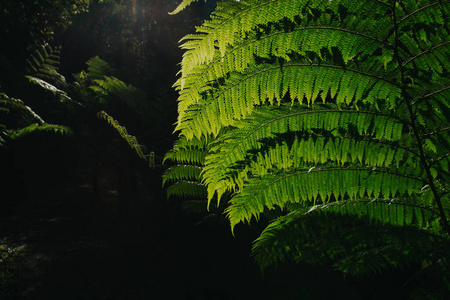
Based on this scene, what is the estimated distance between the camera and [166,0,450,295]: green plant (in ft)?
2.62

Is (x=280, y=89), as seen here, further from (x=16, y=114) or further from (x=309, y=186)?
(x=16, y=114)

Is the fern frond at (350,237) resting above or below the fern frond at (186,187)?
below

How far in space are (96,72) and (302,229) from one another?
5.85 meters

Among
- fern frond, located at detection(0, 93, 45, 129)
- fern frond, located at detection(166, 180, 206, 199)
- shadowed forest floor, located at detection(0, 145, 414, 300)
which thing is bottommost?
shadowed forest floor, located at detection(0, 145, 414, 300)

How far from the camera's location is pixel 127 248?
353 cm

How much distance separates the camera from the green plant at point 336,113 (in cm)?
80

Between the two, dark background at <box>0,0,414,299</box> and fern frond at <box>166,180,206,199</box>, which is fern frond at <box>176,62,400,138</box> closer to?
dark background at <box>0,0,414,299</box>

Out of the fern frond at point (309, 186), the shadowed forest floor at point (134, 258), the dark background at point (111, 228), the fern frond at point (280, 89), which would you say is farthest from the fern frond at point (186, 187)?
the fern frond at point (280, 89)

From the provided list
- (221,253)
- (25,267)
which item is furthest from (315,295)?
(25,267)

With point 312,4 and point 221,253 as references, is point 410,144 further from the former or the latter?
point 221,253

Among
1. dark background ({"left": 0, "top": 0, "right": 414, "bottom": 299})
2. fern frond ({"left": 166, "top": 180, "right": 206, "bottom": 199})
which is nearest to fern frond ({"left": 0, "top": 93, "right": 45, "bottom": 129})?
dark background ({"left": 0, "top": 0, "right": 414, "bottom": 299})

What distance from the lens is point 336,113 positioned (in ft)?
3.05

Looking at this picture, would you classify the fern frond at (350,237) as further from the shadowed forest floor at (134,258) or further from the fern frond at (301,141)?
the shadowed forest floor at (134,258)

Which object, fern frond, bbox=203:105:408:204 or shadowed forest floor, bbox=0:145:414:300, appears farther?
shadowed forest floor, bbox=0:145:414:300
